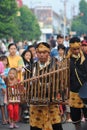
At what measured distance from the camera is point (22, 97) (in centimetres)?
668

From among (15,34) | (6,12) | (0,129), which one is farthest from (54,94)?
(15,34)

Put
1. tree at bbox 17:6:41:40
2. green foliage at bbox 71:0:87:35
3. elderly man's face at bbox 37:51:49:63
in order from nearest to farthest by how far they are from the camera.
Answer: elderly man's face at bbox 37:51:49:63 < tree at bbox 17:6:41:40 < green foliage at bbox 71:0:87:35

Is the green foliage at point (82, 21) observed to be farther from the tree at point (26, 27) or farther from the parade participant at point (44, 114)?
the parade participant at point (44, 114)

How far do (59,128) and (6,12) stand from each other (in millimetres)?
37149

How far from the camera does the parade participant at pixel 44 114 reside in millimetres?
7000

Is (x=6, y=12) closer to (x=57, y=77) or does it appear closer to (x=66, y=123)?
(x=66, y=123)

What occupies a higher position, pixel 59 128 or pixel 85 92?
pixel 85 92

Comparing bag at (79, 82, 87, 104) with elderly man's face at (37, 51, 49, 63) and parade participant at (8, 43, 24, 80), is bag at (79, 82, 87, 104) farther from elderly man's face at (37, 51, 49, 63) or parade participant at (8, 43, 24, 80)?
parade participant at (8, 43, 24, 80)

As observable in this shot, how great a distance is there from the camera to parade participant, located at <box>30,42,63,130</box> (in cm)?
700

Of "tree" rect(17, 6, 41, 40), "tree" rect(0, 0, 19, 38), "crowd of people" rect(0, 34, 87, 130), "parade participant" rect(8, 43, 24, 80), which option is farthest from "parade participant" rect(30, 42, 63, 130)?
"tree" rect(17, 6, 41, 40)

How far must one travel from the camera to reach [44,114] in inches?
276

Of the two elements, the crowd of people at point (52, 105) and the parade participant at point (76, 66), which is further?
the parade participant at point (76, 66)

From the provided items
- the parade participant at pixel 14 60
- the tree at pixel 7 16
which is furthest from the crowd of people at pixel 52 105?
the tree at pixel 7 16

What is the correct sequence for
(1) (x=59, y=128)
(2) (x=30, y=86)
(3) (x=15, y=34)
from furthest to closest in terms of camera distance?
(3) (x=15, y=34) < (1) (x=59, y=128) < (2) (x=30, y=86)
